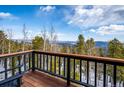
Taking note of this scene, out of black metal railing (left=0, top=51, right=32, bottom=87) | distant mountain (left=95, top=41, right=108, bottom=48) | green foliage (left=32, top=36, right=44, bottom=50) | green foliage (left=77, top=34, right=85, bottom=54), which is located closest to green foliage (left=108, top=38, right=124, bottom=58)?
distant mountain (left=95, top=41, right=108, bottom=48)

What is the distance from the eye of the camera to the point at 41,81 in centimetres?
333

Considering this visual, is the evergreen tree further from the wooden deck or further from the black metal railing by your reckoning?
the wooden deck

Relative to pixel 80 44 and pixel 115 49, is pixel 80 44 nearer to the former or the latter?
pixel 80 44

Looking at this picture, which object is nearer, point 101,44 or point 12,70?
point 12,70

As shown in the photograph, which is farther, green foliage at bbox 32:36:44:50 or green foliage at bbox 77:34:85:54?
green foliage at bbox 77:34:85:54

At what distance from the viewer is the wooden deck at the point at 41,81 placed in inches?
122

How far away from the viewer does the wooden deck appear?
122 inches

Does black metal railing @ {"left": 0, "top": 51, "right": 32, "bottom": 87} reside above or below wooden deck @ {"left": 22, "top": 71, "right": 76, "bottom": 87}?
above

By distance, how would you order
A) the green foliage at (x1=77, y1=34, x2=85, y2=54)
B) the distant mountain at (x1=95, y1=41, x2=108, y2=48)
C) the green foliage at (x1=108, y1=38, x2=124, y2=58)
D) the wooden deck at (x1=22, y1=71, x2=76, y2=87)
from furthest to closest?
the green foliage at (x1=77, y1=34, x2=85, y2=54) → the distant mountain at (x1=95, y1=41, x2=108, y2=48) → the green foliage at (x1=108, y1=38, x2=124, y2=58) → the wooden deck at (x1=22, y1=71, x2=76, y2=87)

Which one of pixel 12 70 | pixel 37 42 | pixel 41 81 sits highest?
pixel 37 42

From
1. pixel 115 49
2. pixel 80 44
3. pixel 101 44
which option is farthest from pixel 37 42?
pixel 115 49

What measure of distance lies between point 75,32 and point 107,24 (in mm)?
2795

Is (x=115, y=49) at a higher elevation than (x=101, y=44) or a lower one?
lower
